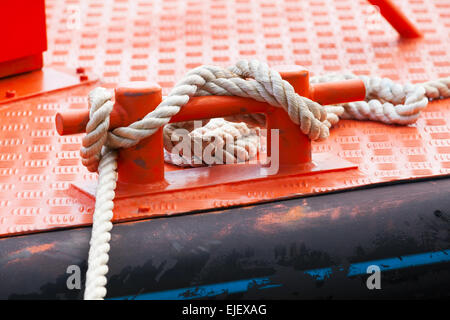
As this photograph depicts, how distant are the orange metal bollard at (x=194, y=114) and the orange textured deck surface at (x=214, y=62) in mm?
59

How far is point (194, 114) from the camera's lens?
4.51ft

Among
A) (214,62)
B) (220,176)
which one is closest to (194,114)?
(220,176)

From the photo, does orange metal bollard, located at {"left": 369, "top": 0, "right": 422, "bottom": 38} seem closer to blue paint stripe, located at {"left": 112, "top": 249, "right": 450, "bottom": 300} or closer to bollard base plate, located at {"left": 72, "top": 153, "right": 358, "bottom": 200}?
bollard base plate, located at {"left": 72, "top": 153, "right": 358, "bottom": 200}

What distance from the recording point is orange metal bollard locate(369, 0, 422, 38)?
7.84ft

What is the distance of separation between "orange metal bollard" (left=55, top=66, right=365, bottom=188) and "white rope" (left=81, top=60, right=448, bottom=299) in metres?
0.02

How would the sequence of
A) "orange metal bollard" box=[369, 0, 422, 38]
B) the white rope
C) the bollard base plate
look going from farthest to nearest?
"orange metal bollard" box=[369, 0, 422, 38] < the bollard base plate < the white rope

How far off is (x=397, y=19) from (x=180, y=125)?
3.83 ft

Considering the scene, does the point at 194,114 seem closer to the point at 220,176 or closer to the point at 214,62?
the point at 220,176

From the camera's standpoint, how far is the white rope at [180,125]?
1.23 meters

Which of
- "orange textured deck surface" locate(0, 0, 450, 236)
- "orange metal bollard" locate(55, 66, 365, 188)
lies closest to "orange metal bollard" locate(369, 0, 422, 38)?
"orange textured deck surface" locate(0, 0, 450, 236)

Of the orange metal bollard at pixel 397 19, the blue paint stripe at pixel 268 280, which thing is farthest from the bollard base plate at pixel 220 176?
the orange metal bollard at pixel 397 19

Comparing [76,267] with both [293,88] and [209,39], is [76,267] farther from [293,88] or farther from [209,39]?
[209,39]

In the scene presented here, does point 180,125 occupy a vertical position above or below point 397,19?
below

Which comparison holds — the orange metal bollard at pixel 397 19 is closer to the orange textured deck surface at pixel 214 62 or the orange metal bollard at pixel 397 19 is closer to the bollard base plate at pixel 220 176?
the orange textured deck surface at pixel 214 62
